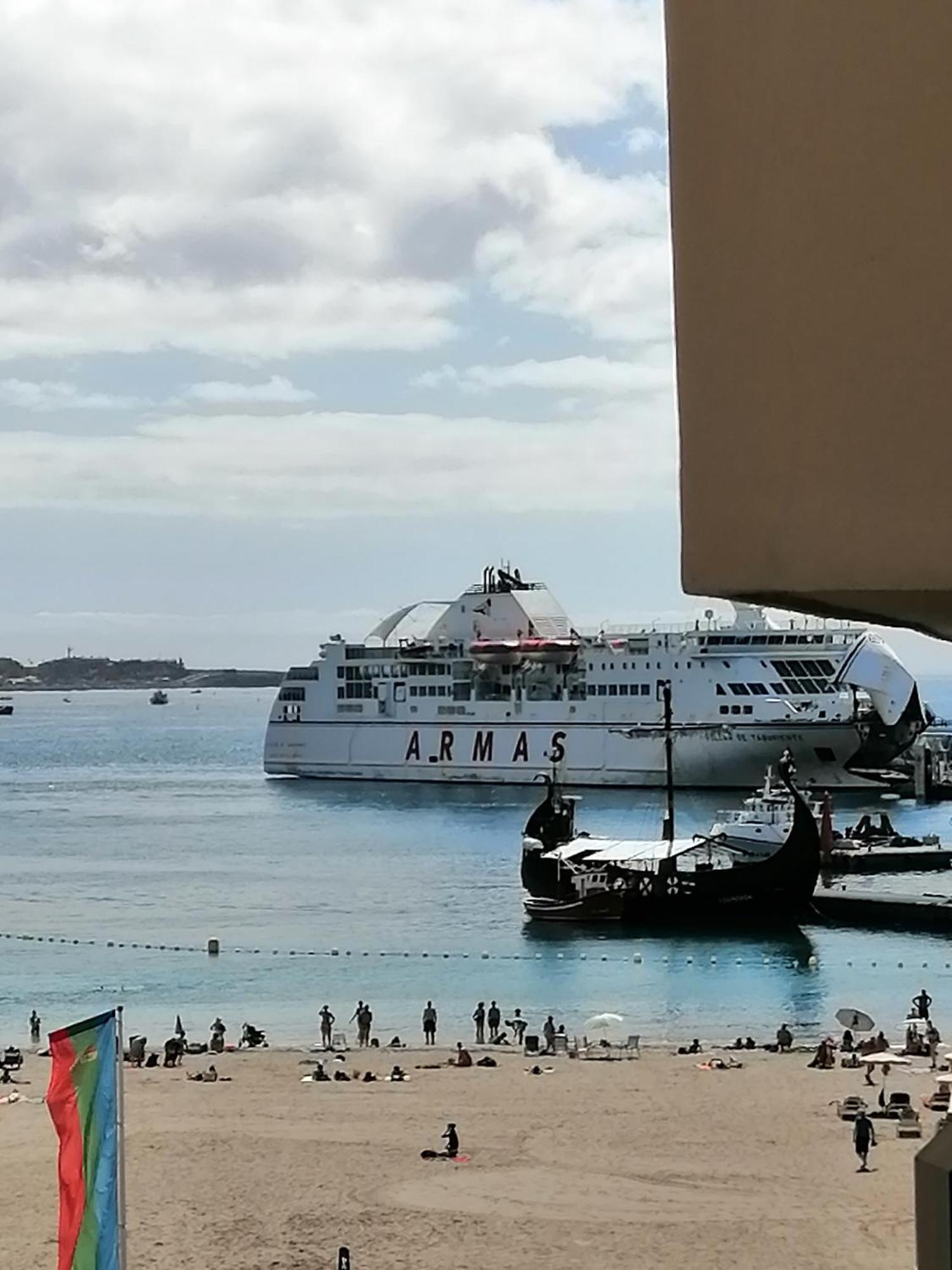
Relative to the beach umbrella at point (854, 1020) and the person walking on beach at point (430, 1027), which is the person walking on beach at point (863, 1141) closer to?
the beach umbrella at point (854, 1020)

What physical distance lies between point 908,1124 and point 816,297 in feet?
42.6

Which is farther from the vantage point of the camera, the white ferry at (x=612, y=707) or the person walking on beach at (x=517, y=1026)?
the white ferry at (x=612, y=707)

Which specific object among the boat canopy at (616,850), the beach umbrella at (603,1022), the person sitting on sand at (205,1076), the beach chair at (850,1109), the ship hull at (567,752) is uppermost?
the ship hull at (567,752)

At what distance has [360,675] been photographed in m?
50.5

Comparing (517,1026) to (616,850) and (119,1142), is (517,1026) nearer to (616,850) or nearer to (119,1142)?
(616,850)

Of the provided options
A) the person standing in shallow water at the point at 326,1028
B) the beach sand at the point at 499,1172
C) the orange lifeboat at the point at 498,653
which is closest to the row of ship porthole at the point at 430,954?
the person standing in shallow water at the point at 326,1028

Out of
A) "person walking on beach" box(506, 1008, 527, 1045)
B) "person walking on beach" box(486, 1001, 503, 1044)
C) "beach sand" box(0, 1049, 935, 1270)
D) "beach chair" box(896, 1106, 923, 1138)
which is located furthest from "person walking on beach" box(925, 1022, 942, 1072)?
"person walking on beach" box(486, 1001, 503, 1044)

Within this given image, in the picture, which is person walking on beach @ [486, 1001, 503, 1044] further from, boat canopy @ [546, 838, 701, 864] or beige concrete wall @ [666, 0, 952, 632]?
beige concrete wall @ [666, 0, 952, 632]

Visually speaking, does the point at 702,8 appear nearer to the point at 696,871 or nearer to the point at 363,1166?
the point at 363,1166

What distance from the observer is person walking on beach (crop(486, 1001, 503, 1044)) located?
1833 centimetres

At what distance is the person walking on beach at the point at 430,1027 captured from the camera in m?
18.5

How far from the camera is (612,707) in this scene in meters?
46.2

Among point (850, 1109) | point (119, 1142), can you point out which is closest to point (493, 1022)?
point (850, 1109)

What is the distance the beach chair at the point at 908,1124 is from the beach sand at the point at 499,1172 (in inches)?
4.2
